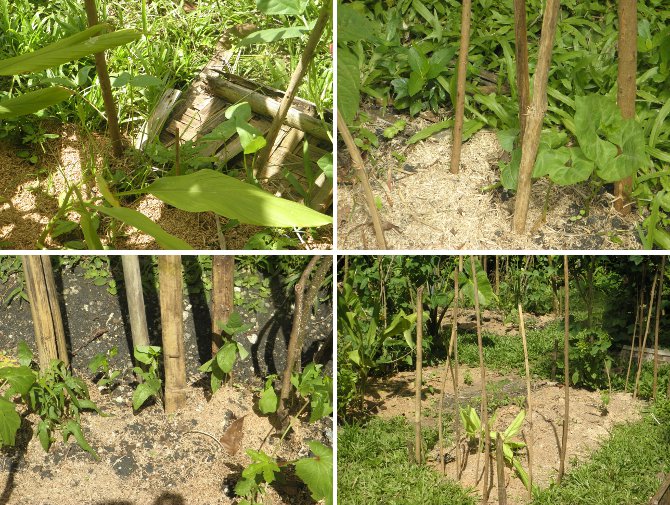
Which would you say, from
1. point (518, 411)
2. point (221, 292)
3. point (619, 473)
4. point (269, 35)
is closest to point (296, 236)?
point (221, 292)

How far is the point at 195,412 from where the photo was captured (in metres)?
1.67

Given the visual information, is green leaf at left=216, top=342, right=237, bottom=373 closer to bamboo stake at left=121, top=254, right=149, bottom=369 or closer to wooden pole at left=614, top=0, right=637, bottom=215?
bamboo stake at left=121, top=254, right=149, bottom=369

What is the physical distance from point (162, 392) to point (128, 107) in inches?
24.5

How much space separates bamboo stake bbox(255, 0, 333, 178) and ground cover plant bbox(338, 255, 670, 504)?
307 mm

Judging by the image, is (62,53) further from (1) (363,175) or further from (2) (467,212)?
(2) (467,212)

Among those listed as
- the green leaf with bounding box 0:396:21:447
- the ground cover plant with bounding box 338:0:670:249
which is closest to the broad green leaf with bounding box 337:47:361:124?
the ground cover plant with bounding box 338:0:670:249

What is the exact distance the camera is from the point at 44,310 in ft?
5.03

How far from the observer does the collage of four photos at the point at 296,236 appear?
58.0 inches

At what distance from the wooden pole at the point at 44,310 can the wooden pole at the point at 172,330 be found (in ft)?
0.73

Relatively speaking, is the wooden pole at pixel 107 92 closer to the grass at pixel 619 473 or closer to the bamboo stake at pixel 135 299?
the bamboo stake at pixel 135 299

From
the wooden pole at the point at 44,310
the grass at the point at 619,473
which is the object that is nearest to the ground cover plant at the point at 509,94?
the grass at the point at 619,473

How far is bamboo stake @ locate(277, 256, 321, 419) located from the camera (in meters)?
1.43

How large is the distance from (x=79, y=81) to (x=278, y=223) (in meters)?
0.67

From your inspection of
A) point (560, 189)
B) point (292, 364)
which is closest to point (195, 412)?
point (292, 364)
